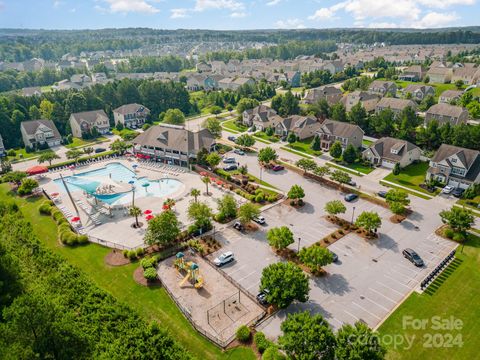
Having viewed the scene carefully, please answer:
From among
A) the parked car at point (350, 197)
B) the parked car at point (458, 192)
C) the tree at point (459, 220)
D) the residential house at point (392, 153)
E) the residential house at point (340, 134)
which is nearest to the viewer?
the tree at point (459, 220)

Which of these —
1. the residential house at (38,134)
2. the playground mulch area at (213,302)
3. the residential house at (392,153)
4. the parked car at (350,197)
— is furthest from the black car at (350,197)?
the residential house at (38,134)

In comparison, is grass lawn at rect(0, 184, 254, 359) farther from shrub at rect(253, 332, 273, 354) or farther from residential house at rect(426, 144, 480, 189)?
residential house at rect(426, 144, 480, 189)

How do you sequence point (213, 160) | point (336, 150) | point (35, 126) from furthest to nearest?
point (35, 126), point (336, 150), point (213, 160)

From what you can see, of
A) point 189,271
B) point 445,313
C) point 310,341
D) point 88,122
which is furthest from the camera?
point 88,122

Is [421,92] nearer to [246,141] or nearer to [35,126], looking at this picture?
[246,141]

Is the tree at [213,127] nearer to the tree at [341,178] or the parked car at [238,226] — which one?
the tree at [341,178]

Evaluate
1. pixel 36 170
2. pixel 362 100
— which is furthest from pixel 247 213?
pixel 362 100

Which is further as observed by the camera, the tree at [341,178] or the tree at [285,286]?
the tree at [341,178]
